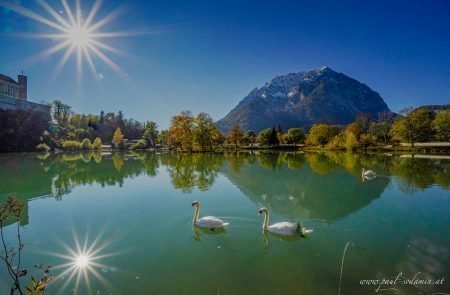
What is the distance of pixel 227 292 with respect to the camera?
208 inches

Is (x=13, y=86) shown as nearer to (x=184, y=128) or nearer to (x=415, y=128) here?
(x=184, y=128)

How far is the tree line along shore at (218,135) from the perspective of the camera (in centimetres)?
6003

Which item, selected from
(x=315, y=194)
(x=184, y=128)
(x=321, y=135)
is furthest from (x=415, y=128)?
(x=315, y=194)

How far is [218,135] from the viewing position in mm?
73875

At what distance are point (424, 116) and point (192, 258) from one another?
7766 cm

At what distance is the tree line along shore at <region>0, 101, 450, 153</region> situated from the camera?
6003 centimetres

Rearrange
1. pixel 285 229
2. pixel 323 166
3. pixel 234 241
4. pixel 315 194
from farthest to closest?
pixel 323 166, pixel 315 194, pixel 285 229, pixel 234 241

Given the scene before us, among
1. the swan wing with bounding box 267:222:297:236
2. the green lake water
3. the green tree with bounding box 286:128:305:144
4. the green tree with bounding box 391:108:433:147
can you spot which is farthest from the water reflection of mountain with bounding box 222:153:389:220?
the green tree with bounding box 286:128:305:144

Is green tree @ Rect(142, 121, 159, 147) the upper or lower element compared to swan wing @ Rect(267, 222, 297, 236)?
upper

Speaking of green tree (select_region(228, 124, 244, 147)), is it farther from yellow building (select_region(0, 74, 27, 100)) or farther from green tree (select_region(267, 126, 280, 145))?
yellow building (select_region(0, 74, 27, 100))

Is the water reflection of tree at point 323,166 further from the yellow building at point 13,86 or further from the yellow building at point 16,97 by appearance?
the yellow building at point 13,86

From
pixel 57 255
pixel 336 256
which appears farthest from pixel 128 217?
pixel 336 256

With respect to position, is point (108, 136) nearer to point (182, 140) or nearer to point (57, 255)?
point (182, 140)

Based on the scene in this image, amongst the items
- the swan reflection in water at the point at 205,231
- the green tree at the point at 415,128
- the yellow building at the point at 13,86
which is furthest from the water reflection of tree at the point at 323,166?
the yellow building at the point at 13,86
